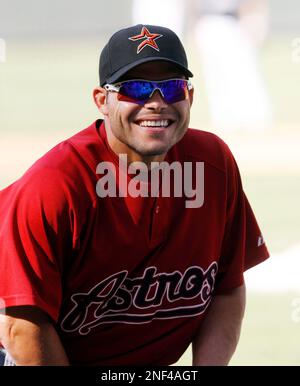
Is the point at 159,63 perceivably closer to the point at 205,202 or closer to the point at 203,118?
the point at 205,202

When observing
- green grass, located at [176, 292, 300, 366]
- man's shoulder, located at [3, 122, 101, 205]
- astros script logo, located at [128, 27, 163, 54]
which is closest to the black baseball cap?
astros script logo, located at [128, 27, 163, 54]

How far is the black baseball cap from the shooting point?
116 inches

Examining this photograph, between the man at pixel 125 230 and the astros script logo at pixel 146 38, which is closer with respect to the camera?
the man at pixel 125 230

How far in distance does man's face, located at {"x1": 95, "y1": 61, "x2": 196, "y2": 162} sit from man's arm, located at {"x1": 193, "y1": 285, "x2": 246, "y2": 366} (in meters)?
0.66

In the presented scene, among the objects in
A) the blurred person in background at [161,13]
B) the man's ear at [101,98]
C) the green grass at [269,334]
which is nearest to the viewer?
the man's ear at [101,98]

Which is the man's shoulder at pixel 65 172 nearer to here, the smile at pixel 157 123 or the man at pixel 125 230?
the man at pixel 125 230

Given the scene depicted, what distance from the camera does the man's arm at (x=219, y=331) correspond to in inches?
129

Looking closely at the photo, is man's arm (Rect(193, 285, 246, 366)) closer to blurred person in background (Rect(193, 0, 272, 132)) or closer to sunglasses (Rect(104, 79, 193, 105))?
sunglasses (Rect(104, 79, 193, 105))

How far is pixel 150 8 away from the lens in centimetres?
2005

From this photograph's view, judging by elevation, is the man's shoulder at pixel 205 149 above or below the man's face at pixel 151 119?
below

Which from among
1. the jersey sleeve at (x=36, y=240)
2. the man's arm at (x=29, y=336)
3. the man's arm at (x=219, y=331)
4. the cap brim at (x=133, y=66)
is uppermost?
the cap brim at (x=133, y=66)

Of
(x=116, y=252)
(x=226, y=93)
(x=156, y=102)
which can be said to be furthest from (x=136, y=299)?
(x=226, y=93)

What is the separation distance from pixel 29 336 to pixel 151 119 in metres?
0.77

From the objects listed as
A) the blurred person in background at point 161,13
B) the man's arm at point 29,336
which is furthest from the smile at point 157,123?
the blurred person in background at point 161,13
